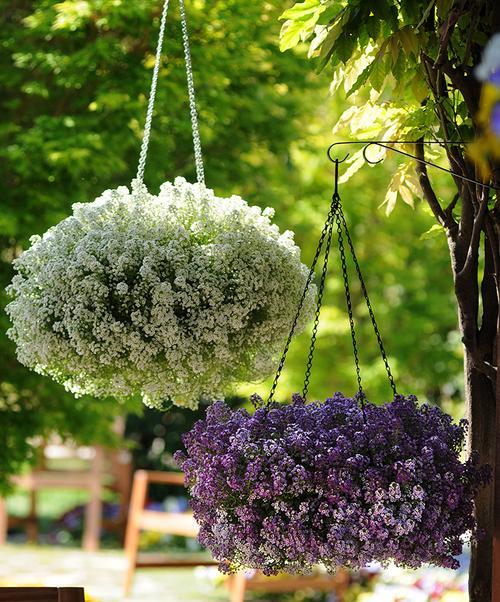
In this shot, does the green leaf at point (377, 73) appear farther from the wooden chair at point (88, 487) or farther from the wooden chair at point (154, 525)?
the wooden chair at point (88, 487)

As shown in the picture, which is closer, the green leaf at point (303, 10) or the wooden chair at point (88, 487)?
the green leaf at point (303, 10)

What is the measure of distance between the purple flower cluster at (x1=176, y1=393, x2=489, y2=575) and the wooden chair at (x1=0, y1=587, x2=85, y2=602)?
0.99 feet

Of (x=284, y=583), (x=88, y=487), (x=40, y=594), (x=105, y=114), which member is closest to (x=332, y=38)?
(x=40, y=594)

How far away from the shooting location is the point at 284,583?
6.88m

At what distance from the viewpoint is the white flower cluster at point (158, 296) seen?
2.48m

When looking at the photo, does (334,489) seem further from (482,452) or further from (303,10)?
(303,10)

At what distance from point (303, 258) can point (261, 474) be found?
626 centimetres

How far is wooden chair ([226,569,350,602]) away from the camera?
611cm

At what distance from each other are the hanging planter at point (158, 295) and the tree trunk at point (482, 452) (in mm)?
474

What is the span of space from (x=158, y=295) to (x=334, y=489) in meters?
0.65

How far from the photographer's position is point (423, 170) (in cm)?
263

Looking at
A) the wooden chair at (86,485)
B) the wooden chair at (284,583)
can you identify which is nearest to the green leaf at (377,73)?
the wooden chair at (284,583)

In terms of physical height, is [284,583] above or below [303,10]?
below

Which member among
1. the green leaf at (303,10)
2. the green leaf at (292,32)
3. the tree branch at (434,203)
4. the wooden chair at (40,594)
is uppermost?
the green leaf at (303,10)
